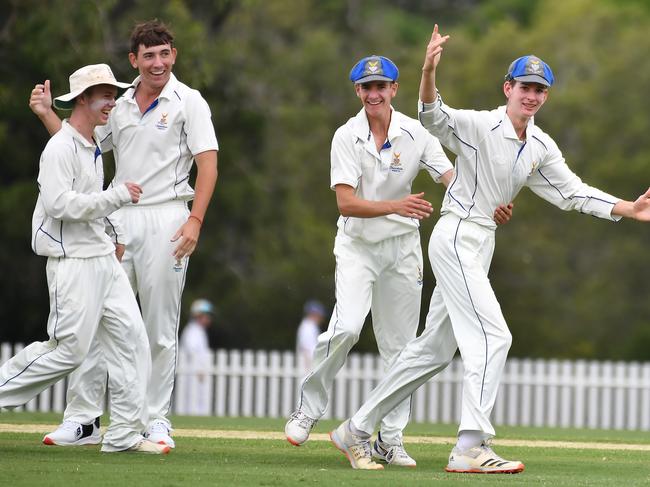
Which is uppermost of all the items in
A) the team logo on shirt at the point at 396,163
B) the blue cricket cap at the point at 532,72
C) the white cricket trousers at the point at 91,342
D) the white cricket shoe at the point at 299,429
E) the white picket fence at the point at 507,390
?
the blue cricket cap at the point at 532,72

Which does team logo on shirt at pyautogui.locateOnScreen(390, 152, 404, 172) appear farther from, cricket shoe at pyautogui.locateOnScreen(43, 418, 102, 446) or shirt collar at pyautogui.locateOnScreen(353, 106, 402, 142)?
cricket shoe at pyautogui.locateOnScreen(43, 418, 102, 446)

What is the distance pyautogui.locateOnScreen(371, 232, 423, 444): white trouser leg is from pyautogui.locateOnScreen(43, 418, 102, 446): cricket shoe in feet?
6.54

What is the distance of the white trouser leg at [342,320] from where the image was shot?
938 cm

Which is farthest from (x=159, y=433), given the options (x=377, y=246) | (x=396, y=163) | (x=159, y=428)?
(x=396, y=163)

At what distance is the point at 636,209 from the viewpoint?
9.33m

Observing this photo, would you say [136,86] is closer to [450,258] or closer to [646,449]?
[450,258]

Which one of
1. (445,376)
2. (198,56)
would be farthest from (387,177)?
(445,376)

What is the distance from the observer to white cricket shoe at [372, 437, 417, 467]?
370 inches

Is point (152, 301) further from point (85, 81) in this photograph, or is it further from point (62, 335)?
point (85, 81)

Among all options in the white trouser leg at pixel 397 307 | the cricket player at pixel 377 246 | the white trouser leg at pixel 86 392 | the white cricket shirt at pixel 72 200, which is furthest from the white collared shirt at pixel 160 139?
the white trouser leg at pixel 397 307

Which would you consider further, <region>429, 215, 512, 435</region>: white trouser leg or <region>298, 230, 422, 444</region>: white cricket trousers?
<region>298, 230, 422, 444</region>: white cricket trousers

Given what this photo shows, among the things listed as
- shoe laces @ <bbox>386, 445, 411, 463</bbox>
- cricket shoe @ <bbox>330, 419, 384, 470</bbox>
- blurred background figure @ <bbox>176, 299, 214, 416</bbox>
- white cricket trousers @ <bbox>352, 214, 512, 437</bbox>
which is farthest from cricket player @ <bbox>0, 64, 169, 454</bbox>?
blurred background figure @ <bbox>176, 299, 214, 416</bbox>

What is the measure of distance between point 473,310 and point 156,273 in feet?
7.17

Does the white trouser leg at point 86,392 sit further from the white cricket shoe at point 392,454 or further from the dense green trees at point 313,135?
the dense green trees at point 313,135
